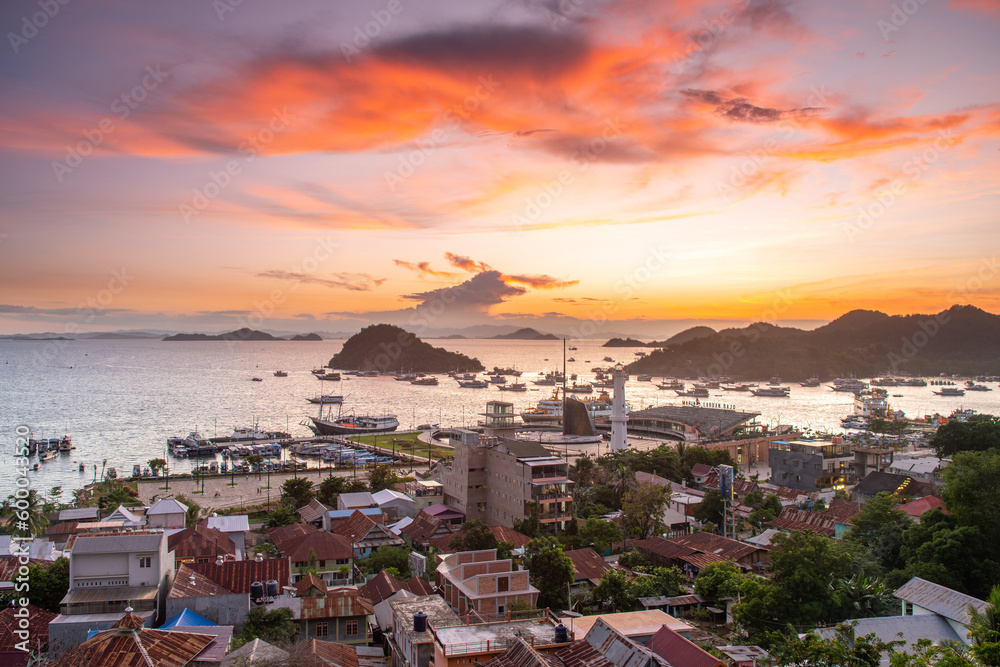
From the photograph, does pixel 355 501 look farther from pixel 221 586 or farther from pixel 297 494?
pixel 221 586

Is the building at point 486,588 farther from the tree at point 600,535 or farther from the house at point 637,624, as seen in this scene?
the tree at point 600,535

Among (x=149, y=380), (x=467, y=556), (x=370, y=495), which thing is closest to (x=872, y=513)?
(x=467, y=556)

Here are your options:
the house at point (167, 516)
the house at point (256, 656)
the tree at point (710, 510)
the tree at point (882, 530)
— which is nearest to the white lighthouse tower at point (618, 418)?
the tree at point (710, 510)

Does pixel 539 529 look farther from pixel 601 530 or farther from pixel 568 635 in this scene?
pixel 568 635

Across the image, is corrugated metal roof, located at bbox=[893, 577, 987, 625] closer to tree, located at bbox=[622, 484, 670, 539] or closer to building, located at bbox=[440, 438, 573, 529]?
tree, located at bbox=[622, 484, 670, 539]

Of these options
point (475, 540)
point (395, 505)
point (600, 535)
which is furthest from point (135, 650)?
point (395, 505)
